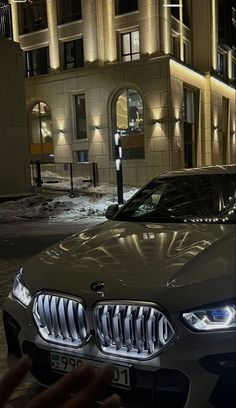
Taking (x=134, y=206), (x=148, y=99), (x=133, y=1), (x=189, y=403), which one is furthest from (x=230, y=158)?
(x=189, y=403)

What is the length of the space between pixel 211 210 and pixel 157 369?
6.06 ft

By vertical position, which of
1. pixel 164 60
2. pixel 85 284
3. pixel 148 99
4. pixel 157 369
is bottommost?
pixel 157 369

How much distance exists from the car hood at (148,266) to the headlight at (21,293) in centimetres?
6

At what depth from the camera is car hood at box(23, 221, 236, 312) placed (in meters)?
2.61

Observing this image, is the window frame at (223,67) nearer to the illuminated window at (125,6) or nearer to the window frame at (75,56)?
the illuminated window at (125,6)

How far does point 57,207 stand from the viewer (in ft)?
A: 56.3

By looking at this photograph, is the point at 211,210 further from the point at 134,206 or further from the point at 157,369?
the point at 157,369

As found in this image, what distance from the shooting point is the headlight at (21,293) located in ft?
10.4

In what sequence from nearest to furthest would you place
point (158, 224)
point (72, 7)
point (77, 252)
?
point (77, 252)
point (158, 224)
point (72, 7)

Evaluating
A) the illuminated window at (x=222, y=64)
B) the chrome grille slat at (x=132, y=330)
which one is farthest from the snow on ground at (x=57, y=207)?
the illuminated window at (x=222, y=64)

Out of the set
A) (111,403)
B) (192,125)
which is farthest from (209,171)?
(192,125)

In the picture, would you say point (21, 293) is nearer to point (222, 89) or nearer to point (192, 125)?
point (192, 125)

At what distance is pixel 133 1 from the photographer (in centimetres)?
2812

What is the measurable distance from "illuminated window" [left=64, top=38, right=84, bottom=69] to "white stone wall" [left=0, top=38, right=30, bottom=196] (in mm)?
9737
